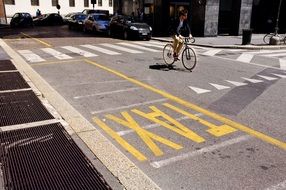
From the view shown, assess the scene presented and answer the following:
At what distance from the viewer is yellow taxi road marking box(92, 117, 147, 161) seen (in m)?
4.91

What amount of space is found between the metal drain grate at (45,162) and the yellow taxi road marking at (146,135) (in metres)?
1.08

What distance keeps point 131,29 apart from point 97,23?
5.14 m

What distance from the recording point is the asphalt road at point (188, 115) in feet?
14.7

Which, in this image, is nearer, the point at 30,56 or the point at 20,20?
the point at 30,56

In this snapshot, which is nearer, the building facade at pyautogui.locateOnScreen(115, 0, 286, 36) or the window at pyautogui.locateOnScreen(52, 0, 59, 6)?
the building facade at pyautogui.locateOnScreen(115, 0, 286, 36)

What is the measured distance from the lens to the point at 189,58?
37.7 feet

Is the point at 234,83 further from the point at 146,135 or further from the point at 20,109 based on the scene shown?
the point at 20,109

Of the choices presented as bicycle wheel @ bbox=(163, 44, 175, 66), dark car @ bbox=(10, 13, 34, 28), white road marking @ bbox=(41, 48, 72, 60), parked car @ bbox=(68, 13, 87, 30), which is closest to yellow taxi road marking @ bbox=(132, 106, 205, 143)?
bicycle wheel @ bbox=(163, 44, 175, 66)

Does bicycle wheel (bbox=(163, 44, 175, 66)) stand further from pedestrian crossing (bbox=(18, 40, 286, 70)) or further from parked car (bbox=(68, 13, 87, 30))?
parked car (bbox=(68, 13, 87, 30))

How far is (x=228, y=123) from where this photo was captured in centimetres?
626

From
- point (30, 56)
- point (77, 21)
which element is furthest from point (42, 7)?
point (30, 56)

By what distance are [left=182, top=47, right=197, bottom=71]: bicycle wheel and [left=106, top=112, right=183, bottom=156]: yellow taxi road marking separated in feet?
17.3

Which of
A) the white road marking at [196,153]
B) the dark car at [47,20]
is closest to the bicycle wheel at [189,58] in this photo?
the white road marking at [196,153]

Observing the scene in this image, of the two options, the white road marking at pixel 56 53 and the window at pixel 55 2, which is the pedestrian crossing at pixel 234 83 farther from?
the window at pixel 55 2
